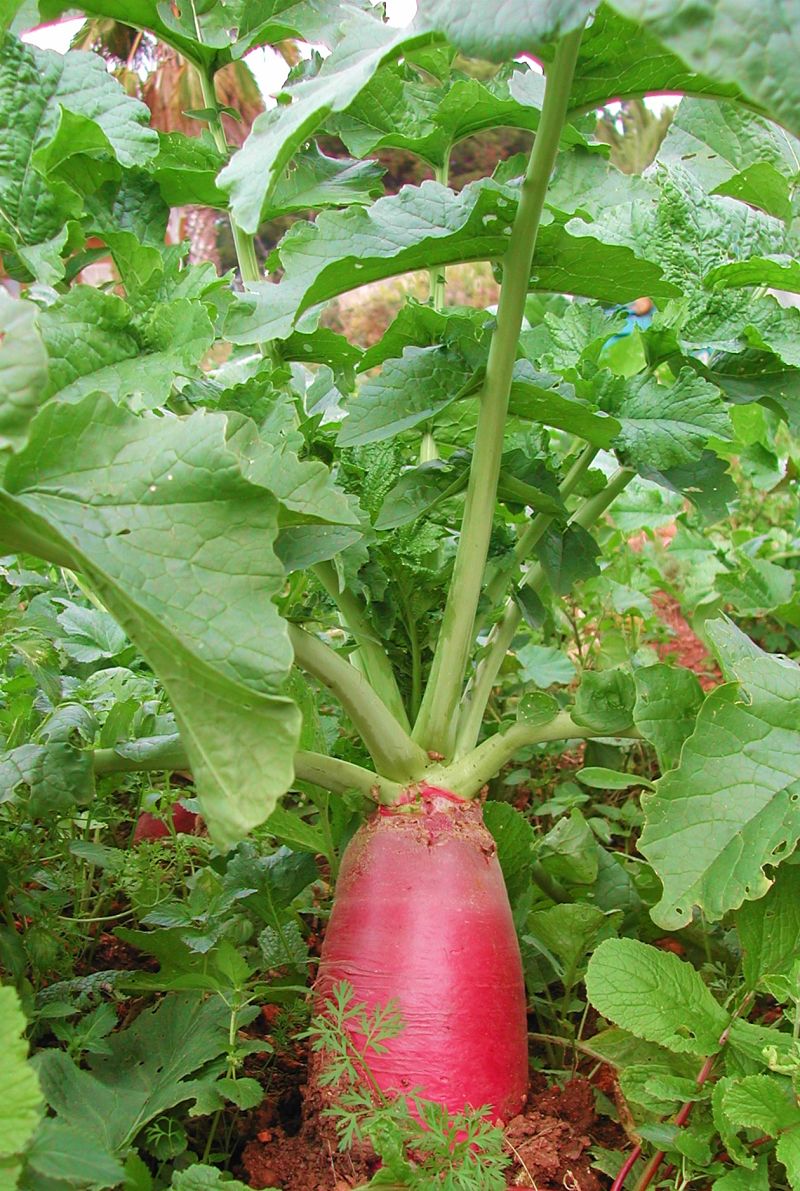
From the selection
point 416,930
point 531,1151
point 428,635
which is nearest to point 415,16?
point 428,635

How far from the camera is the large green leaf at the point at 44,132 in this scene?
89 cm

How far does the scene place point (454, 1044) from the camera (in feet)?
2.68

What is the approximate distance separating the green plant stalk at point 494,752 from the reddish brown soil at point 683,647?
0.61 metres

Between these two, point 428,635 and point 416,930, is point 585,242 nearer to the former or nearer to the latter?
point 428,635

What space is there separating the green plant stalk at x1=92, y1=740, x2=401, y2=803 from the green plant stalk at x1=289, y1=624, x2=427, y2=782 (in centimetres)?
2

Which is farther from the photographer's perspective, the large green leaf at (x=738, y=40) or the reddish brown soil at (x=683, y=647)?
the reddish brown soil at (x=683, y=647)

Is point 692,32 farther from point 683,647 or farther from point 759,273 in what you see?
point 683,647

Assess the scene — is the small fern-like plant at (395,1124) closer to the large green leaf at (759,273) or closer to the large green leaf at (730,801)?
the large green leaf at (730,801)

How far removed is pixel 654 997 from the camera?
0.76 metres

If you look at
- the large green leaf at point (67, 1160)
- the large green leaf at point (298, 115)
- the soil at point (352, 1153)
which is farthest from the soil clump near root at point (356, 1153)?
the large green leaf at point (298, 115)

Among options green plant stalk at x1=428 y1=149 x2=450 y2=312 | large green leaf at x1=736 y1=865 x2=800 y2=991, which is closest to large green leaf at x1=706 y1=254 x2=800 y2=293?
green plant stalk at x1=428 y1=149 x2=450 y2=312

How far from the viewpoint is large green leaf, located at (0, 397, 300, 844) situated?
557mm

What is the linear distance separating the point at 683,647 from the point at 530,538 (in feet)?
3.55

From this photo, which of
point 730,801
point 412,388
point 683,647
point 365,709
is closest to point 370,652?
point 365,709
